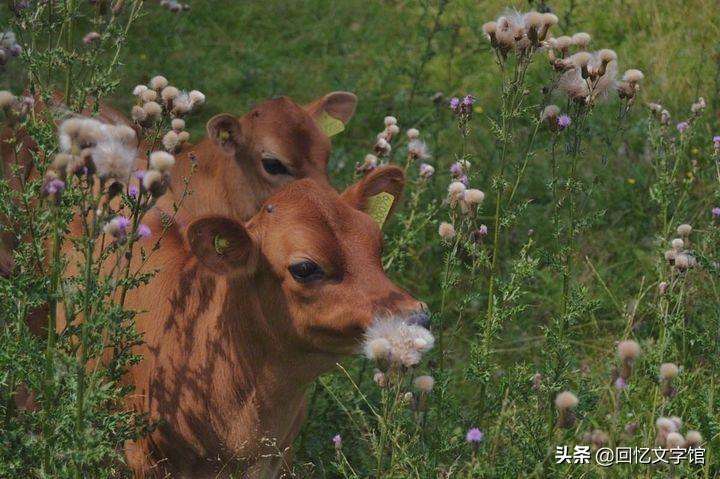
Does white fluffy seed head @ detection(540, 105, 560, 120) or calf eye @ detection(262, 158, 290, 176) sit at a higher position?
calf eye @ detection(262, 158, 290, 176)

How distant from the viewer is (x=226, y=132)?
4910mm

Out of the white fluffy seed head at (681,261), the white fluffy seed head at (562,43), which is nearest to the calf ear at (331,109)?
the white fluffy seed head at (562,43)

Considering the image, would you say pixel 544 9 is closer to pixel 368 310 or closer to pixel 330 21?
pixel 368 310

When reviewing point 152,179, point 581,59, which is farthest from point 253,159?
point 152,179

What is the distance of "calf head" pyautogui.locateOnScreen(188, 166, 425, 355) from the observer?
337cm

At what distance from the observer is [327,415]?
4477 mm

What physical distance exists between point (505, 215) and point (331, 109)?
2059 millimetres

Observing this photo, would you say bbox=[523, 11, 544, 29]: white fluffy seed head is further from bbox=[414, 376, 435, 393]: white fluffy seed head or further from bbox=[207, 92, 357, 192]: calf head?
bbox=[207, 92, 357, 192]: calf head

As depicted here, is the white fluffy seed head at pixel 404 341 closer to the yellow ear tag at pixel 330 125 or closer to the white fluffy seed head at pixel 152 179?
the white fluffy seed head at pixel 152 179

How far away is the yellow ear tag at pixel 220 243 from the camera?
11.2 feet

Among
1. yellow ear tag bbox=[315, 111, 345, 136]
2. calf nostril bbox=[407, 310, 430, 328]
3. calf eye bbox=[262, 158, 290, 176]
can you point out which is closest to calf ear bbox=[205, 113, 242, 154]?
calf eye bbox=[262, 158, 290, 176]

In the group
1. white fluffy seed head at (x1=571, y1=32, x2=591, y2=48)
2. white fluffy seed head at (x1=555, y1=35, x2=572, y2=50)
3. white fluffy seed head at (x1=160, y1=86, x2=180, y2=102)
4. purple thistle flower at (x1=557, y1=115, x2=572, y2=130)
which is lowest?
white fluffy seed head at (x1=160, y1=86, x2=180, y2=102)

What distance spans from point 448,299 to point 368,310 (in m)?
2.59

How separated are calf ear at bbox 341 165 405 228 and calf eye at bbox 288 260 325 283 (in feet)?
1.44
